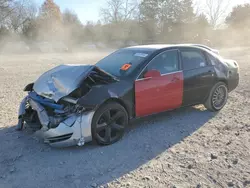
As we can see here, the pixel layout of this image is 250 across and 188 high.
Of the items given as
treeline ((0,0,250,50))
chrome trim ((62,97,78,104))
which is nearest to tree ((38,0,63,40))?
treeline ((0,0,250,50))

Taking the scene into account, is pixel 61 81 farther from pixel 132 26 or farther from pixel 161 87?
pixel 132 26

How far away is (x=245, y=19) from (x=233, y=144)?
4832cm

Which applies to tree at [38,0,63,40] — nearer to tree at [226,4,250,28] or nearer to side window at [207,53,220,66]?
tree at [226,4,250,28]

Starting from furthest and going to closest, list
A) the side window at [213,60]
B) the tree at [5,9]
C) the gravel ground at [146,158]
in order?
the tree at [5,9]
the side window at [213,60]
the gravel ground at [146,158]

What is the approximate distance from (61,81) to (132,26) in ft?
129

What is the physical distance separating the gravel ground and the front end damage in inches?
11.9

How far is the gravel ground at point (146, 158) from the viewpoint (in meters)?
3.14

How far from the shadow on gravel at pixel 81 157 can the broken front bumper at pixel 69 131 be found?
21 centimetres

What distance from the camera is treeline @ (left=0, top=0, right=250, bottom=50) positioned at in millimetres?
34969

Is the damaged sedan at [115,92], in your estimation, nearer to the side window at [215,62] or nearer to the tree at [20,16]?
the side window at [215,62]

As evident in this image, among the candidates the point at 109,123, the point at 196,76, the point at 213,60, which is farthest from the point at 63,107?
the point at 213,60

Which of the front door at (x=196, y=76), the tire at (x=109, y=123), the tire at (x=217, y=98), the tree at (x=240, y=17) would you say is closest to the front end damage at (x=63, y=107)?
the tire at (x=109, y=123)

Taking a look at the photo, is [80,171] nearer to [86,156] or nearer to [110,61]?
[86,156]

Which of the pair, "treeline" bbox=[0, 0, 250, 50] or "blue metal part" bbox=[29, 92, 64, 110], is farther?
"treeline" bbox=[0, 0, 250, 50]
